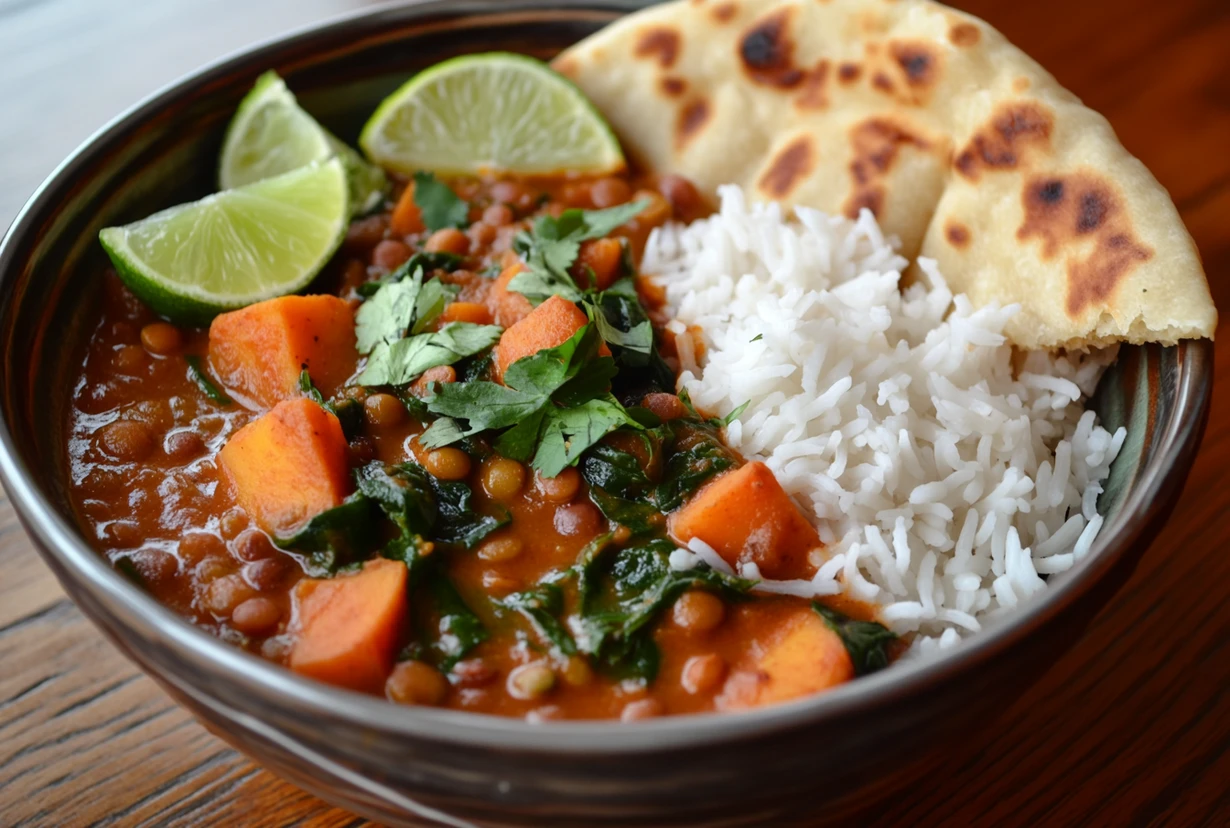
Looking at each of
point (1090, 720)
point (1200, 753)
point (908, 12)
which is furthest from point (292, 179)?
point (1200, 753)

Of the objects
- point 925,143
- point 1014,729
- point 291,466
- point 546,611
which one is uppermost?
point 925,143

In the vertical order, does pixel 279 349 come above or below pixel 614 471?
above

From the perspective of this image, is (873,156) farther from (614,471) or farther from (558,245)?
(614,471)

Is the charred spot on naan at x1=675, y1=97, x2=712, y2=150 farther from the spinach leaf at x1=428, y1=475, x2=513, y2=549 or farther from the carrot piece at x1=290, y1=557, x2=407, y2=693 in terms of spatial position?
Answer: the carrot piece at x1=290, y1=557, x2=407, y2=693

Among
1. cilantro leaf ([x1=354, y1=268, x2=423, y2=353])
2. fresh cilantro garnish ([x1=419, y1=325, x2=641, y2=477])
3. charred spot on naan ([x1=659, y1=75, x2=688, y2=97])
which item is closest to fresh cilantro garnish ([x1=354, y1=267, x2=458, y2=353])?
cilantro leaf ([x1=354, y1=268, x2=423, y2=353])

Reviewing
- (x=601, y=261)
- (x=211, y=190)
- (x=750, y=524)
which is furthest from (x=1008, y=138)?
(x=211, y=190)

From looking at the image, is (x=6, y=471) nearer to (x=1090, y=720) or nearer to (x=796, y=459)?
(x=796, y=459)
